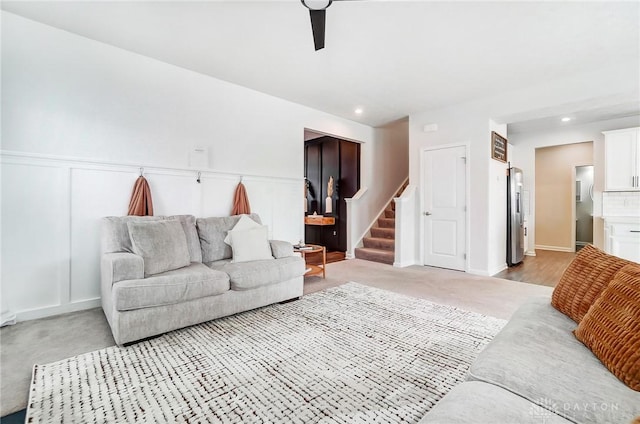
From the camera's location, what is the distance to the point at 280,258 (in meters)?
3.09

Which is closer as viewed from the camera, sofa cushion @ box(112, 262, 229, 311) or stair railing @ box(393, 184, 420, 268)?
sofa cushion @ box(112, 262, 229, 311)

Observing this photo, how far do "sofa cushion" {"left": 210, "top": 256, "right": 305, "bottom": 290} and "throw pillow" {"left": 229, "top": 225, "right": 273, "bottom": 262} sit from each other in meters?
0.12

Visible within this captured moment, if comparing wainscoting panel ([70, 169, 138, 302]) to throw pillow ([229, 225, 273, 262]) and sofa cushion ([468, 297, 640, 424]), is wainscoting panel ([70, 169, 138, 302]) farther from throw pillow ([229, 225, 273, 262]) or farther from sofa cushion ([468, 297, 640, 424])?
sofa cushion ([468, 297, 640, 424])

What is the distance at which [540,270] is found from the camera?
15.0 ft

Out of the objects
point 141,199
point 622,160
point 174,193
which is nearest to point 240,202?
point 174,193

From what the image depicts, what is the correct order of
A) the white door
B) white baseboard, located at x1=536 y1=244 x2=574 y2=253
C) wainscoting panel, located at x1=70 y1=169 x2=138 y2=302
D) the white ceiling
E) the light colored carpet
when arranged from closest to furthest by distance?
the light colored carpet → the white ceiling → wainscoting panel, located at x1=70 y1=169 x2=138 y2=302 → the white door → white baseboard, located at x1=536 y1=244 x2=574 y2=253

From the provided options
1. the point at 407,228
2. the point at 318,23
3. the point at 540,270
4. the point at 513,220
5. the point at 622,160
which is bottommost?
the point at 540,270

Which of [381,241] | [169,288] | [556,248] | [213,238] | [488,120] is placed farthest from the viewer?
[556,248]

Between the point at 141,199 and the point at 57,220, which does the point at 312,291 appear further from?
the point at 57,220

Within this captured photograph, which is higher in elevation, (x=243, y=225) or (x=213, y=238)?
(x=243, y=225)

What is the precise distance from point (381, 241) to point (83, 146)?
462 cm

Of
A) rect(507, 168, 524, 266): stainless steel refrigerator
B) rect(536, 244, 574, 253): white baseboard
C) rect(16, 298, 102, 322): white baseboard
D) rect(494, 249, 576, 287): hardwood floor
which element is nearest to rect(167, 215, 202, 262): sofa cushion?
rect(16, 298, 102, 322): white baseboard

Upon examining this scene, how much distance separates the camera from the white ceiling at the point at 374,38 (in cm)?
227

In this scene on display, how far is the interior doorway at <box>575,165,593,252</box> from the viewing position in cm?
652
